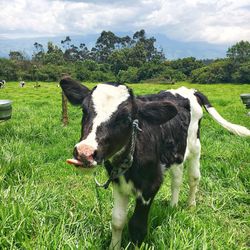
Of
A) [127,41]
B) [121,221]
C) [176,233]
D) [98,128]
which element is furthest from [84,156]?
[127,41]

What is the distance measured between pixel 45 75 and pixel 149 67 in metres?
13.5

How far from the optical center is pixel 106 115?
2.83 meters

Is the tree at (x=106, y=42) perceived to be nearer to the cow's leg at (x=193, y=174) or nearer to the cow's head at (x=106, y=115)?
the cow's leg at (x=193, y=174)

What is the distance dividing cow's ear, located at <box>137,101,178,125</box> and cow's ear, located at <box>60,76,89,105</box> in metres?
0.48

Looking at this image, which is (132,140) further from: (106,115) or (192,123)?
(192,123)

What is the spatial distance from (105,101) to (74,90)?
0.52 metres

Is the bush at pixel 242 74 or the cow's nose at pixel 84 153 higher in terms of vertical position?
the cow's nose at pixel 84 153

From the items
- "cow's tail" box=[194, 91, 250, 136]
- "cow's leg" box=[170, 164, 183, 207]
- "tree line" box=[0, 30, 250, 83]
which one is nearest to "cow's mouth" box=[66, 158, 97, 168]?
"cow's leg" box=[170, 164, 183, 207]

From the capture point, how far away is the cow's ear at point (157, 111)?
10.6 feet

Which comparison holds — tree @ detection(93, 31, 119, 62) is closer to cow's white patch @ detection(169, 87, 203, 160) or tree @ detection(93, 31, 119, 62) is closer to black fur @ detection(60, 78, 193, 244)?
cow's white patch @ detection(169, 87, 203, 160)

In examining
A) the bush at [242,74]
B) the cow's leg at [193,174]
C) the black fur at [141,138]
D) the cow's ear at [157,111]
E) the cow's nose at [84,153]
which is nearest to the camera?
the cow's nose at [84,153]

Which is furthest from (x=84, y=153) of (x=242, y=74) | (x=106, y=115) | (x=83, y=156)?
(x=242, y=74)

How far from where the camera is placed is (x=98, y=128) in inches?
107

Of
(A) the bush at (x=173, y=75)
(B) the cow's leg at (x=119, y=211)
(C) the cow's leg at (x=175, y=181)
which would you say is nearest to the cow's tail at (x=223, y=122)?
(C) the cow's leg at (x=175, y=181)
